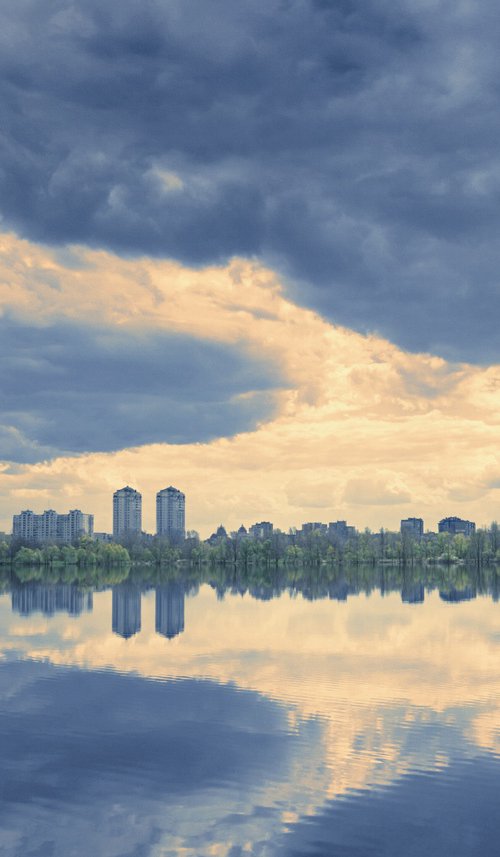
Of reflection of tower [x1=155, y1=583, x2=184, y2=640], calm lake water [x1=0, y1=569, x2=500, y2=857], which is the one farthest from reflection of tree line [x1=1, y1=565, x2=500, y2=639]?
calm lake water [x1=0, y1=569, x2=500, y2=857]

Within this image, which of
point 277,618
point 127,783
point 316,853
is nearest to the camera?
point 316,853

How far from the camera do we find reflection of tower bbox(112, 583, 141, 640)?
6303 cm

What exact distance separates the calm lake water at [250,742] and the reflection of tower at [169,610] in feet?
4.46

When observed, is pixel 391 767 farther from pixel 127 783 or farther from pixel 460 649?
pixel 460 649

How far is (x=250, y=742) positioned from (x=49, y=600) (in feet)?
223

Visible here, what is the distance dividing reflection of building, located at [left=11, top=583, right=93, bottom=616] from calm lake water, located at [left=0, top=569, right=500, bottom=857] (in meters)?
17.8

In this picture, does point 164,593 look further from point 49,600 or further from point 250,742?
point 250,742

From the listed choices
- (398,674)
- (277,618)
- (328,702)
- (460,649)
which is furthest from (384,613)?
(328,702)

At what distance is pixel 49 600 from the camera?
3639 inches

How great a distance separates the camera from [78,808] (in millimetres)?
23016

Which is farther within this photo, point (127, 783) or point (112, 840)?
point (127, 783)

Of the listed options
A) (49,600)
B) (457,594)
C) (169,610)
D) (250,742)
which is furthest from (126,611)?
(250,742)

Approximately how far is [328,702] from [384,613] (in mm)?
41971

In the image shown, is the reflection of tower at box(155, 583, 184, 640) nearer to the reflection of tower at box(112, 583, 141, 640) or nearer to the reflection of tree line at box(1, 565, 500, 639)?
the reflection of tree line at box(1, 565, 500, 639)
